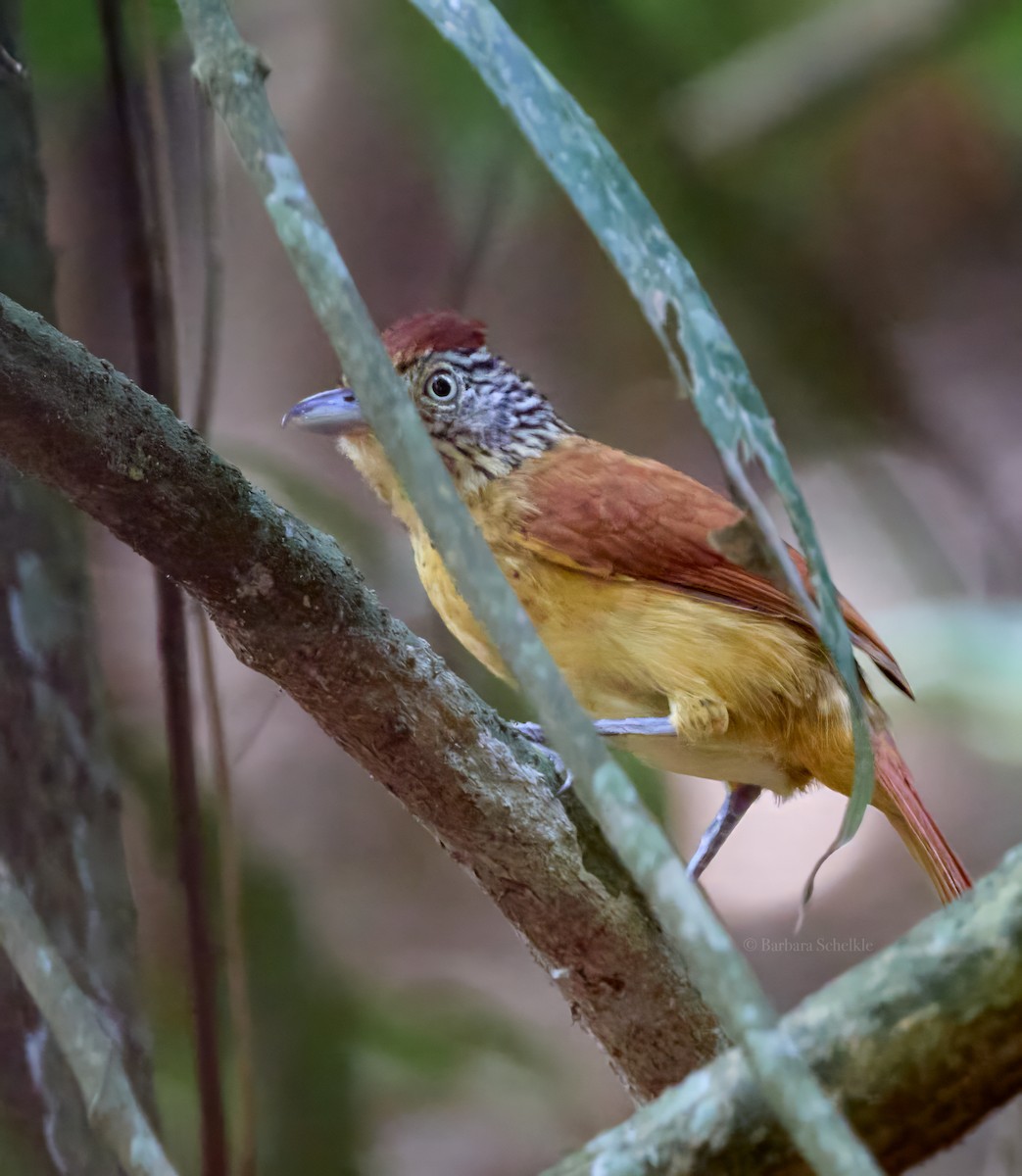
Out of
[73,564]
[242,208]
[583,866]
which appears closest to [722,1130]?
[583,866]

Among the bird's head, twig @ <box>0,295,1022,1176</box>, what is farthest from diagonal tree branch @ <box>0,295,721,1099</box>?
the bird's head

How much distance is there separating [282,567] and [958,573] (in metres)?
2.27

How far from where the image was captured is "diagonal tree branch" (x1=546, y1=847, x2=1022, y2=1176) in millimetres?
527

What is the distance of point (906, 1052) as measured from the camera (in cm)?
53

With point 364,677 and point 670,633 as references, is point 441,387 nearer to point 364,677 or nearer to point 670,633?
point 670,633

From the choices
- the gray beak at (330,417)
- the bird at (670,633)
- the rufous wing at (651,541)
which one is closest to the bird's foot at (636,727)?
the bird at (670,633)

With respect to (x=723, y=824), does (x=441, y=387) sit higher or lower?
higher

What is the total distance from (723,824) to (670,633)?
376 millimetres

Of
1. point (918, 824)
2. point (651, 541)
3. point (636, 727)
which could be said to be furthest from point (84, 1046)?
point (918, 824)

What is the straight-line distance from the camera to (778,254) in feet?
9.29

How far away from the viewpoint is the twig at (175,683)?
1.73 meters

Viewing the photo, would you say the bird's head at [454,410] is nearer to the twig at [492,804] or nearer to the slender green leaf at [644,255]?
the twig at [492,804]

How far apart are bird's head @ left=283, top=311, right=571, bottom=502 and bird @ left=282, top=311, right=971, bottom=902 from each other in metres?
0.01

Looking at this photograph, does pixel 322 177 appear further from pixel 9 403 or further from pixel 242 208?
pixel 9 403
